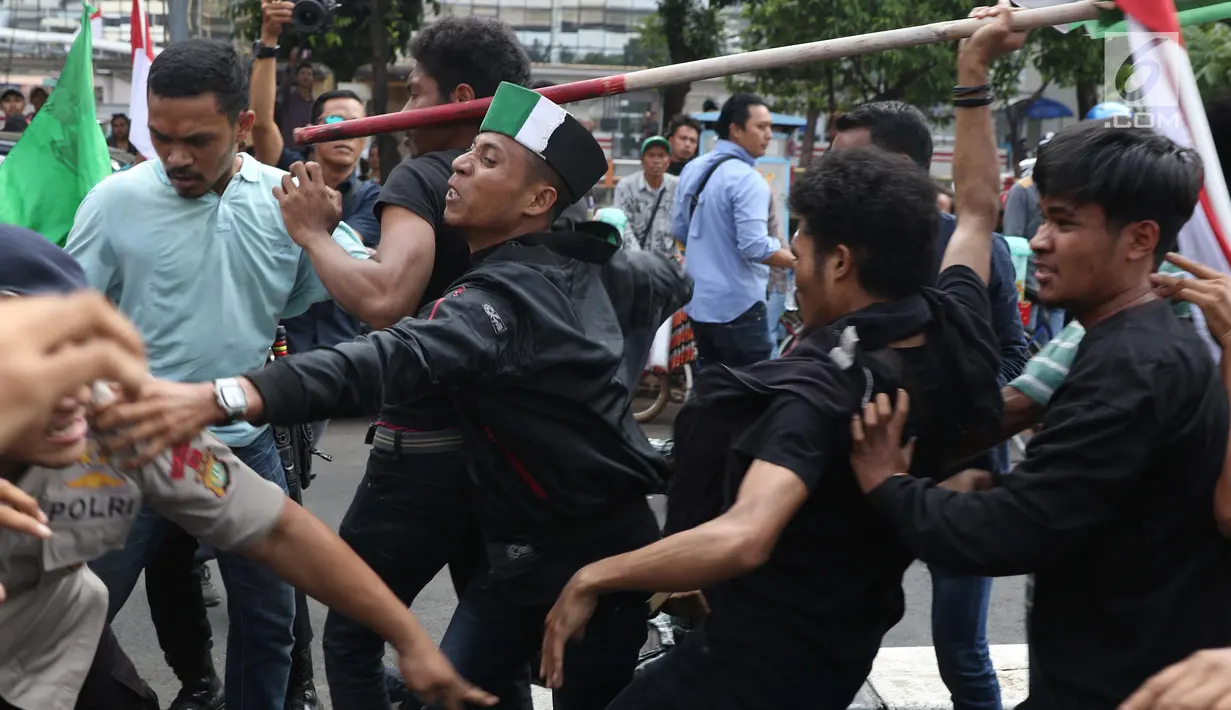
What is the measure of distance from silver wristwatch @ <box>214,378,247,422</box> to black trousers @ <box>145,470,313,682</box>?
1.90m

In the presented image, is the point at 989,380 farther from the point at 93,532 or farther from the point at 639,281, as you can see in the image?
the point at 93,532

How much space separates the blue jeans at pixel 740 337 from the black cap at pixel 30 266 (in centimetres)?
536

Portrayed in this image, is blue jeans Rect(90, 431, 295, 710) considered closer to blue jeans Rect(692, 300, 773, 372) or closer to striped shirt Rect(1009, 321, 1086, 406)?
striped shirt Rect(1009, 321, 1086, 406)

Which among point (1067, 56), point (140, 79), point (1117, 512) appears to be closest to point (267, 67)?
point (140, 79)

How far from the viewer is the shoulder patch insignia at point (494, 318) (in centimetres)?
284

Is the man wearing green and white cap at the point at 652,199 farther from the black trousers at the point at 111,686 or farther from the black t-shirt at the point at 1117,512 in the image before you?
the black t-shirt at the point at 1117,512

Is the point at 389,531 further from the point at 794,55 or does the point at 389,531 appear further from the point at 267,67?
the point at 267,67

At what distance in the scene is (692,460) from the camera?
263 centimetres

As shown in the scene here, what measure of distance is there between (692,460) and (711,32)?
1805cm

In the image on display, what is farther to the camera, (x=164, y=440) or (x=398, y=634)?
(x=398, y=634)

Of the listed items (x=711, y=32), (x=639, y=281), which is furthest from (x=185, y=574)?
(x=711, y=32)

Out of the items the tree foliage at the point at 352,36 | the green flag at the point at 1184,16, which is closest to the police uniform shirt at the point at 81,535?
the green flag at the point at 1184,16

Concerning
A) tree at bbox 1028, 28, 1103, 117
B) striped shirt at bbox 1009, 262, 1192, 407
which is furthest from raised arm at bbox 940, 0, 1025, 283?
tree at bbox 1028, 28, 1103, 117

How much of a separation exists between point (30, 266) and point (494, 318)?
2.96 ft
